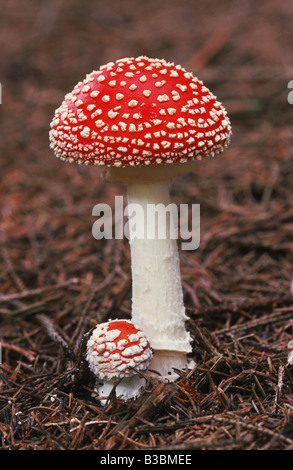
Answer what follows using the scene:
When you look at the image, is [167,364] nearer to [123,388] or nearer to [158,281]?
[123,388]

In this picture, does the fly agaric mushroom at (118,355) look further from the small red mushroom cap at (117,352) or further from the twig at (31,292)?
the twig at (31,292)

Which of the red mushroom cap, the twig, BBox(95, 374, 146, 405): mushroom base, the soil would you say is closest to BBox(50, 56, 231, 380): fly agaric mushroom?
the red mushroom cap

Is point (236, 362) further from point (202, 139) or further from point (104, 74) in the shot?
point (104, 74)

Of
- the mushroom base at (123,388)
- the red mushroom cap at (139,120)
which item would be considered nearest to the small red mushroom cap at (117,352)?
the mushroom base at (123,388)

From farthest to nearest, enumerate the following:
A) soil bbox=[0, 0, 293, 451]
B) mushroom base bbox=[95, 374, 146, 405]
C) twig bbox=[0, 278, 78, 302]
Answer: twig bbox=[0, 278, 78, 302] → mushroom base bbox=[95, 374, 146, 405] → soil bbox=[0, 0, 293, 451]

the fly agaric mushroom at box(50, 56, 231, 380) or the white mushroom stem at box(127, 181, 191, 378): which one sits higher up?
the fly agaric mushroom at box(50, 56, 231, 380)

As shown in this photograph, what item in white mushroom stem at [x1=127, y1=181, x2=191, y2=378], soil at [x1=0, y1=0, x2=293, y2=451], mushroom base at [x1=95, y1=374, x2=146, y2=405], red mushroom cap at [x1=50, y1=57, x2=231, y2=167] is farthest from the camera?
white mushroom stem at [x1=127, y1=181, x2=191, y2=378]

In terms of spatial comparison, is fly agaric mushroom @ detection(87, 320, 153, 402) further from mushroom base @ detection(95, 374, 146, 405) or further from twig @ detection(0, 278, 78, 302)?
twig @ detection(0, 278, 78, 302)
